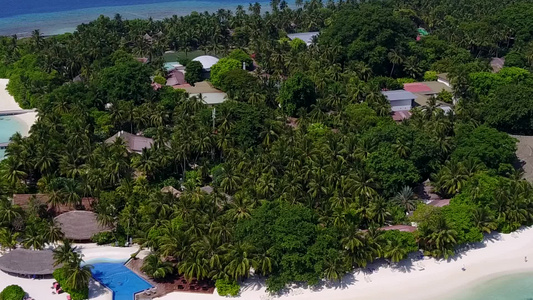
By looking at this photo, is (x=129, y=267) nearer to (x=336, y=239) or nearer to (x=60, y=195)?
(x=60, y=195)

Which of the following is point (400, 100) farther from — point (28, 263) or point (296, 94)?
point (28, 263)

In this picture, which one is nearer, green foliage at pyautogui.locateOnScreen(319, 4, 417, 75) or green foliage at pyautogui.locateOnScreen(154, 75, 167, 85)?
green foliage at pyautogui.locateOnScreen(154, 75, 167, 85)

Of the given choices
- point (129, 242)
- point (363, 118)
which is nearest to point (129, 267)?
point (129, 242)

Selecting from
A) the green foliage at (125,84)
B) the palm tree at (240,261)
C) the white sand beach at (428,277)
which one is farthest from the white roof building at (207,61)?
the white sand beach at (428,277)

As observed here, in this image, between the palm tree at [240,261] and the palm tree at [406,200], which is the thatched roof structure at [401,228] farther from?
the palm tree at [240,261]

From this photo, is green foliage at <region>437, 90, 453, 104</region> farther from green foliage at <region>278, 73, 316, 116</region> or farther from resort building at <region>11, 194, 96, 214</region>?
resort building at <region>11, 194, 96, 214</region>

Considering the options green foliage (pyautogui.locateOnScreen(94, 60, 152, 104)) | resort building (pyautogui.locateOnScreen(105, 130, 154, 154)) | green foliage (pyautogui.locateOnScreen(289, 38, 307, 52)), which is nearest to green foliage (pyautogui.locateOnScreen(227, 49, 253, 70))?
green foliage (pyautogui.locateOnScreen(289, 38, 307, 52))

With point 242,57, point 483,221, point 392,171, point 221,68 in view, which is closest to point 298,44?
point 242,57
